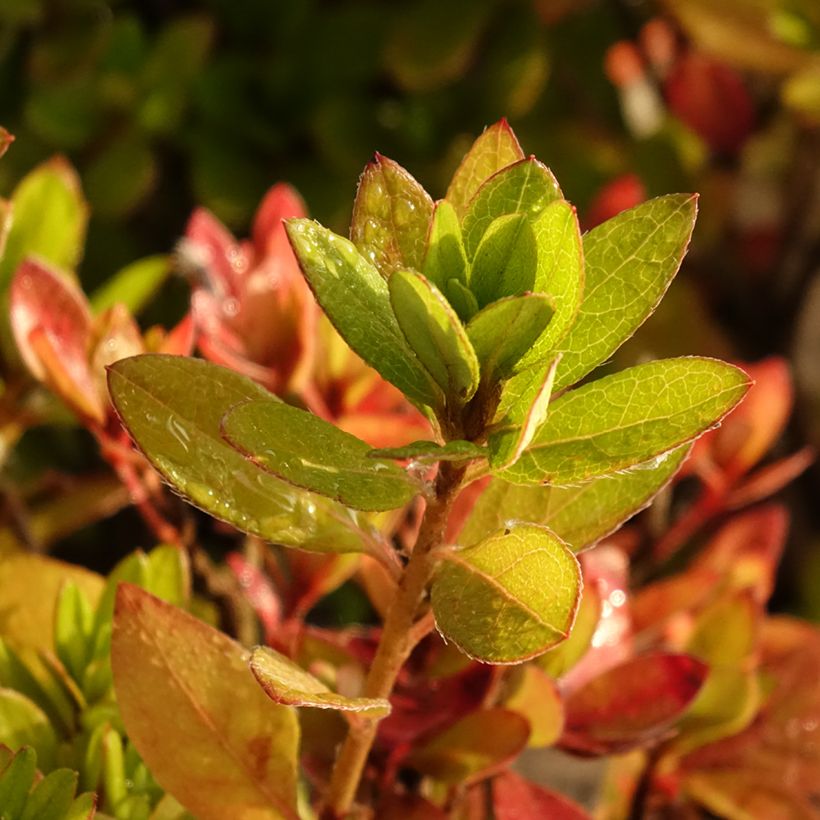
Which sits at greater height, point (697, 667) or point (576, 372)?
point (576, 372)

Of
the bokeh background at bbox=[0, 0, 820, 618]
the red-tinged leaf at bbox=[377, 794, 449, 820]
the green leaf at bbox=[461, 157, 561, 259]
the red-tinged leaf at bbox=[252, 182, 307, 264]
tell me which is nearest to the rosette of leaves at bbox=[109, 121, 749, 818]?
the green leaf at bbox=[461, 157, 561, 259]

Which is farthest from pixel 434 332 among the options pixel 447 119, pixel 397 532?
pixel 447 119

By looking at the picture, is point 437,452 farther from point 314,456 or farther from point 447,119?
point 447,119

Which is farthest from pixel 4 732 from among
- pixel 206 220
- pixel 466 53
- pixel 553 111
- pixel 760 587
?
pixel 553 111

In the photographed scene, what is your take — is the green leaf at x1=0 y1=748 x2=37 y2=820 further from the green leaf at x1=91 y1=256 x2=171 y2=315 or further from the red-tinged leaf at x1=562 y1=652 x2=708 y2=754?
the green leaf at x1=91 y1=256 x2=171 y2=315

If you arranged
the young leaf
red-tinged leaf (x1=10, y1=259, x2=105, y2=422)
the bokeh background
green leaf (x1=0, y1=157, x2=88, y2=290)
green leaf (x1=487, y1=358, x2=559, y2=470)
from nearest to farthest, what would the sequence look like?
green leaf (x1=487, y1=358, x2=559, y2=470) → the young leaf → red-tinged leaf (x1=10, y1=259, x2=105, y2=422) → green leaf (x1=0, y1=157, x2=88, y2=290) → the bokeh background

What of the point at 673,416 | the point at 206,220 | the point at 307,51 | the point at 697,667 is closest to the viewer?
the point at 673,416

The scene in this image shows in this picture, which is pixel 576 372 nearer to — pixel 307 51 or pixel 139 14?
pixel 307 51
